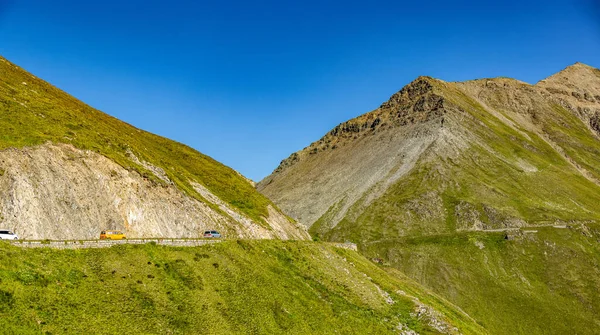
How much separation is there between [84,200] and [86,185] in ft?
8.04

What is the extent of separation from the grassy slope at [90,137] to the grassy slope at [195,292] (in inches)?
1109

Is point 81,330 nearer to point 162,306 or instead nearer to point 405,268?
point 162,306

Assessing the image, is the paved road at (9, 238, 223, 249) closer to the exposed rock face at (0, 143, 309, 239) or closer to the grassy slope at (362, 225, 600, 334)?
the exposed rock face at (0, 143, 309, 239)

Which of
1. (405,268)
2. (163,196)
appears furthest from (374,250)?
(163,196)

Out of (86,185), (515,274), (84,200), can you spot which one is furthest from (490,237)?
(84,200)

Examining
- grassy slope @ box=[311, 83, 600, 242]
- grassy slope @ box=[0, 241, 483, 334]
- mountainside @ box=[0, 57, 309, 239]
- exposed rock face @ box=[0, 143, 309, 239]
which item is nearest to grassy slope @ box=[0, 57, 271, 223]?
mountainside @ box=[0, 57, 309, 239]

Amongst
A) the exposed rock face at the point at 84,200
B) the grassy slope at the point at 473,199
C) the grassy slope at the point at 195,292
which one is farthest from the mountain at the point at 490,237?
the exposed rock face at the point at 84,200

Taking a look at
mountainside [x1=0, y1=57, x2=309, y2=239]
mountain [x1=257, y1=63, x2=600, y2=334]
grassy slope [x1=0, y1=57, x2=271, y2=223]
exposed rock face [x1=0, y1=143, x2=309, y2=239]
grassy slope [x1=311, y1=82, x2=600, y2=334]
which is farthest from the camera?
mountain [x1=257, y1=63, x2=600, y2=334]

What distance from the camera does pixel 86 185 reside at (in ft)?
202

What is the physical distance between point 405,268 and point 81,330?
126 meters

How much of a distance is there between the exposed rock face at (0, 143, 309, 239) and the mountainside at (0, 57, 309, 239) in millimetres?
119

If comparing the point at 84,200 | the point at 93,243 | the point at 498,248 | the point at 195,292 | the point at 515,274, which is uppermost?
the point at 498,248

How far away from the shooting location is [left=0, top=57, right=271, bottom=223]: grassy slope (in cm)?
6419

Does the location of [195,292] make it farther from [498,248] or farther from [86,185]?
[498,248]
